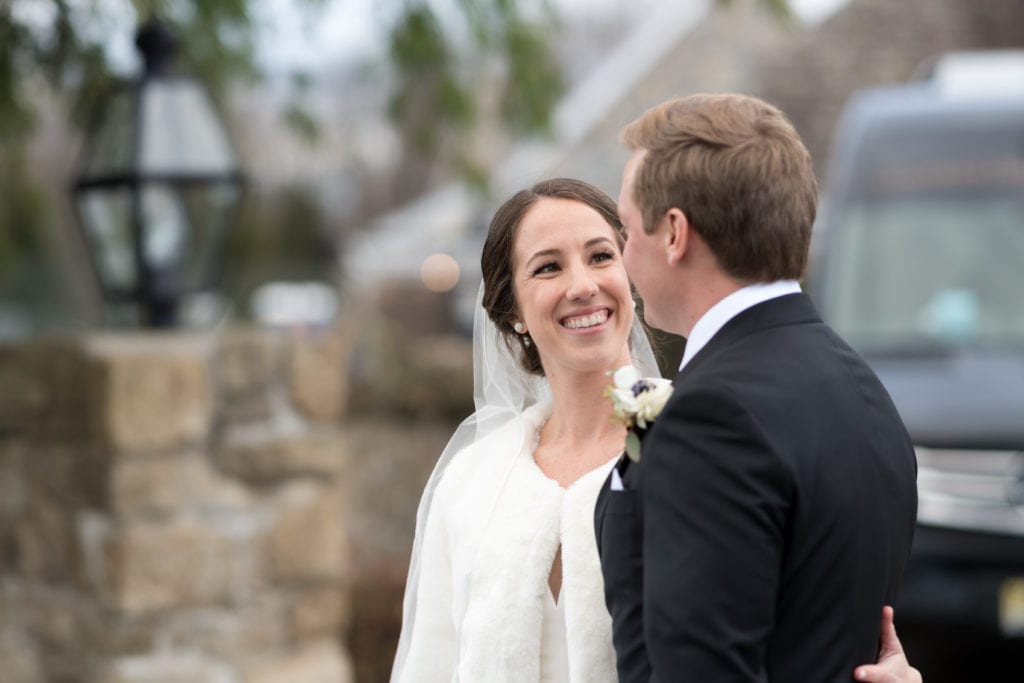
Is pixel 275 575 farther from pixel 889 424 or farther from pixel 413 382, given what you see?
pixel 413 382

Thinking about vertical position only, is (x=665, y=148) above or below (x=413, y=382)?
above

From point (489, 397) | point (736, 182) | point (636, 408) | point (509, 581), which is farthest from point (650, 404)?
point (489, 397)

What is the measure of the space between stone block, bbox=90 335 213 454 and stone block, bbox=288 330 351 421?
379mm

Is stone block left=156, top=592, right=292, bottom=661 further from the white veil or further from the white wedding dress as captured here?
the white wedding dress

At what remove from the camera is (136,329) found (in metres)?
5.23

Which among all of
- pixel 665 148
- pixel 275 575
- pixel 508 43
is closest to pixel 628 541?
pixel 665 148

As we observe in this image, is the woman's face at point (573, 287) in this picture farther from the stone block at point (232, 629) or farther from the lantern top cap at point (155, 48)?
the lantern top cap at point (155, 48)

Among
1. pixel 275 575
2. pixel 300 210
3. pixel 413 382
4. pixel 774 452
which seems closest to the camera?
pixel 774 452

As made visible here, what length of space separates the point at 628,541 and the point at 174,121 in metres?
3.71

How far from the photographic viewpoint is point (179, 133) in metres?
5.20

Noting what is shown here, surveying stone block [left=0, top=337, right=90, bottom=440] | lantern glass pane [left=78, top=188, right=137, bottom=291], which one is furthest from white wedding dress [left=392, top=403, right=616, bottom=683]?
lantern glass pane [left=78, top=188, right=137, bottom=291]

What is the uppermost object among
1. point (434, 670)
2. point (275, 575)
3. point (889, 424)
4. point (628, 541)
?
point (889, 424)

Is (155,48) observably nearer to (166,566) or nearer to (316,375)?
(316,375)

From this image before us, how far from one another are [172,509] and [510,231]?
2662 millimetres
